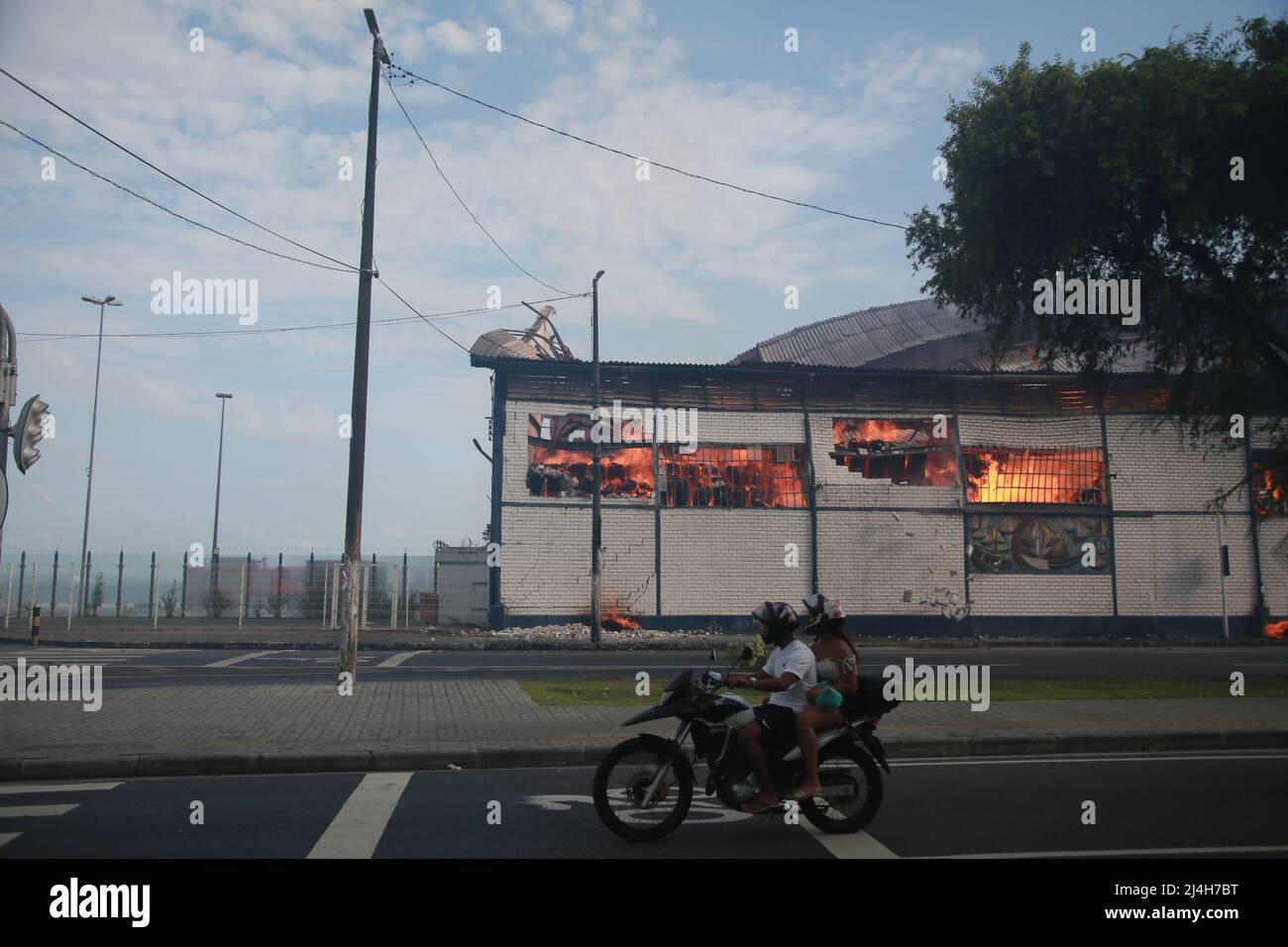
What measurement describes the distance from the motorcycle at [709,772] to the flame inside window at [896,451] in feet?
79.7

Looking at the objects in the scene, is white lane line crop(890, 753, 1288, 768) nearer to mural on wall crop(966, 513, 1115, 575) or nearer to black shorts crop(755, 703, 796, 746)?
black shorts crop(755, 703, 796, 746)

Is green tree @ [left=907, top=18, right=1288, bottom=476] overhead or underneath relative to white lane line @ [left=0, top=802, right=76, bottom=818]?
overhead

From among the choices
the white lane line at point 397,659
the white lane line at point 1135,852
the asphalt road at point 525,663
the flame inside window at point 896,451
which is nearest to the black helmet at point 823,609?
the white lane line at point 1135,852

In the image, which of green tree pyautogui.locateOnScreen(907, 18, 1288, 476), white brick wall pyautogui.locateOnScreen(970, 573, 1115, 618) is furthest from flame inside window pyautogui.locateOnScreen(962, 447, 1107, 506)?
green tree pyautogui.locateOnScreen(907, 18, 1288, 476)

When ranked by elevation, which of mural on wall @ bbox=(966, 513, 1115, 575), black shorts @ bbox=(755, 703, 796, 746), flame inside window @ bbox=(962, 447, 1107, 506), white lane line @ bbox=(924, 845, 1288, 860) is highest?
flame inside window @ bbox=(962, 447, 1107, 506)

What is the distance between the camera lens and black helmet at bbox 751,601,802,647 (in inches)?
270

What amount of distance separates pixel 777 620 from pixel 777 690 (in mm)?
492

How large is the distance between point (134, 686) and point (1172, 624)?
28.3 m

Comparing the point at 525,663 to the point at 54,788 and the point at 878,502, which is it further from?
the point at 878,502

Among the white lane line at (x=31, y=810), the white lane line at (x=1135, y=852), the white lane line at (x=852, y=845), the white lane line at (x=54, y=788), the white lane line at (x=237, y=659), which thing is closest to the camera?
the white lane line at (x=1135, y=852)

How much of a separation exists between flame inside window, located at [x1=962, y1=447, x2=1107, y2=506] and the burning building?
61 mm

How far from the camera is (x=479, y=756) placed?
955cm

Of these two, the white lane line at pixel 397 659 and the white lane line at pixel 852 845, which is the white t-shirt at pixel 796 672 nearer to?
the white lane line at pixel 852 845

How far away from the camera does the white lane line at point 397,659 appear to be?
1914 centimetres
